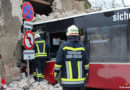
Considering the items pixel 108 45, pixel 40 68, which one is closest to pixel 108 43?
pixel 108 45

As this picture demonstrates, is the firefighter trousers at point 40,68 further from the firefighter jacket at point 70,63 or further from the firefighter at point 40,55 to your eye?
the firefighter jacket at point 70,63

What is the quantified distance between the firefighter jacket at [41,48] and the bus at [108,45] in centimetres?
152

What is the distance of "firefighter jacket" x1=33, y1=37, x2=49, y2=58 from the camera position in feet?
20.0

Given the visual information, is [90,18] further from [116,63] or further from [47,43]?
[47,43]

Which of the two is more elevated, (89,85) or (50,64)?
(50,64)

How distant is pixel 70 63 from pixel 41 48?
300 centimetres

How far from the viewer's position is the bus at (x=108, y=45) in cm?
437

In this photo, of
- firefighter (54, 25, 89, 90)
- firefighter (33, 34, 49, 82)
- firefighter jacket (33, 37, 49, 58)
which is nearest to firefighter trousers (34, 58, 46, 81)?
firefighter (33, 34, 49, 82)

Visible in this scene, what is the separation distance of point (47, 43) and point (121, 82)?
287 centimetres

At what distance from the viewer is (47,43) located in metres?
6.07

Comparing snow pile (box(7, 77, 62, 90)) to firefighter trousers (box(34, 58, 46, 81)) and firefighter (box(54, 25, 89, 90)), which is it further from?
firefighter (box(54, 25, 89, 90))

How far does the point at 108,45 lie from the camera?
4664 mm

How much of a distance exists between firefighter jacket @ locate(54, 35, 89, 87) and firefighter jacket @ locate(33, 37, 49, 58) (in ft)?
9.03

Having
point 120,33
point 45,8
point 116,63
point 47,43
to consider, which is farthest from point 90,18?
point 45,8
